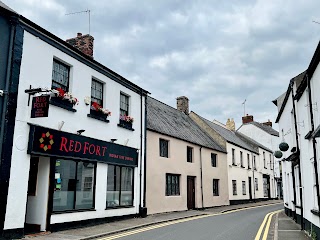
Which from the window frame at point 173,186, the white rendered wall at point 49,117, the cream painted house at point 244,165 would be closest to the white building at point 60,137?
the white rendered wall at point 49,117

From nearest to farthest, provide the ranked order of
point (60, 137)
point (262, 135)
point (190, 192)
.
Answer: point (60, 137), point (190, 192), point (262, 135)

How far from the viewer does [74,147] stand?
1313 centimetres

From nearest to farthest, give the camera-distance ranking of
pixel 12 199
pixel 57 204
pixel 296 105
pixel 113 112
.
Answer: pixel 12 199, pixel 57 204, pixel 296 105, pixel 113 112

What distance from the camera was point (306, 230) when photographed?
1273 cm

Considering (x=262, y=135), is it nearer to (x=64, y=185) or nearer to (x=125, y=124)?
(x=125, y=124)

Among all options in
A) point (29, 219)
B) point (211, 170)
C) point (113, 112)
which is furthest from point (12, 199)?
point (211, 170)

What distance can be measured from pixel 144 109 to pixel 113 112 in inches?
135

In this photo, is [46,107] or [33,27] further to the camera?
[33,27]

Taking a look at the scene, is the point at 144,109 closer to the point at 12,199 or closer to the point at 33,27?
the point at 33,27

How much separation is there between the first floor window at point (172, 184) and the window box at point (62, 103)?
35.0 feet

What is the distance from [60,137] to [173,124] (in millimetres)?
14457

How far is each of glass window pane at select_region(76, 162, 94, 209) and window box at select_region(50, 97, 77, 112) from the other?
2.37 metres

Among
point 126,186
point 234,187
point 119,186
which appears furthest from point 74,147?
point 234,187

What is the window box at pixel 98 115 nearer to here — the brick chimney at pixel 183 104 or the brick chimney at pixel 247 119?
the brick chimney at pixel 183 104
